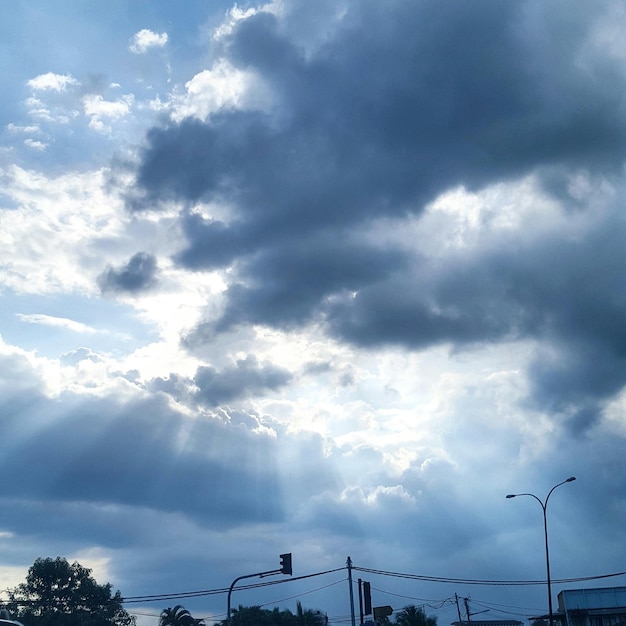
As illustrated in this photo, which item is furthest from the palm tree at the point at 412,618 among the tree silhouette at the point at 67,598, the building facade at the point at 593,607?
the tree silhouette at the point at 67,598

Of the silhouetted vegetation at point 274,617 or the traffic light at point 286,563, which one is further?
the silhouetted vegetation at point 274,617

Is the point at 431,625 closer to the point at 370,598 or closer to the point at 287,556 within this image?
the point at 370,598

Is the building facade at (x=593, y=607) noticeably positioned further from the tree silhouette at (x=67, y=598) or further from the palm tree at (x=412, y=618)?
the tree silhouette at (x=67, y=598)

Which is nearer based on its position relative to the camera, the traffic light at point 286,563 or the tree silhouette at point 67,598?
the traffic light at point 286,563

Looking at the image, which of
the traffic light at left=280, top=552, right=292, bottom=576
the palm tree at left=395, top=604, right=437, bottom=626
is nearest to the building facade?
the palm tree at left=395, top=604, right=437, bottom=626

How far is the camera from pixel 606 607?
75.2 metres

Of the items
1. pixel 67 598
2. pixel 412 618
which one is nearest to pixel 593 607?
pixel 412 618

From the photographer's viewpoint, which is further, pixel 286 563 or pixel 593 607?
pixel 593 607

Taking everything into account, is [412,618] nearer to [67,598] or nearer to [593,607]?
[593,607]

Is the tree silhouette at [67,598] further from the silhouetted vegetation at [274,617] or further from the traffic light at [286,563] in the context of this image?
the traffic light at [286,563]

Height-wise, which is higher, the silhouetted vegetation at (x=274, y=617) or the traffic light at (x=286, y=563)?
the traffic light at (x=286, y=563)

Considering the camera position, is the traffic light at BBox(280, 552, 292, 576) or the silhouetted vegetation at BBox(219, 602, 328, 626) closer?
the traffic light at BBox(280, 552, 292, 576)

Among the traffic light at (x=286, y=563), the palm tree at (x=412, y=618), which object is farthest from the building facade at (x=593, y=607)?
the traffic light at (x=286, y=563)

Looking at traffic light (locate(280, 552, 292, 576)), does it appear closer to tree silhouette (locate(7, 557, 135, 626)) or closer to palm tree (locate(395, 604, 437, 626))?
palm tree (locate(395, 604, 437, 626))
